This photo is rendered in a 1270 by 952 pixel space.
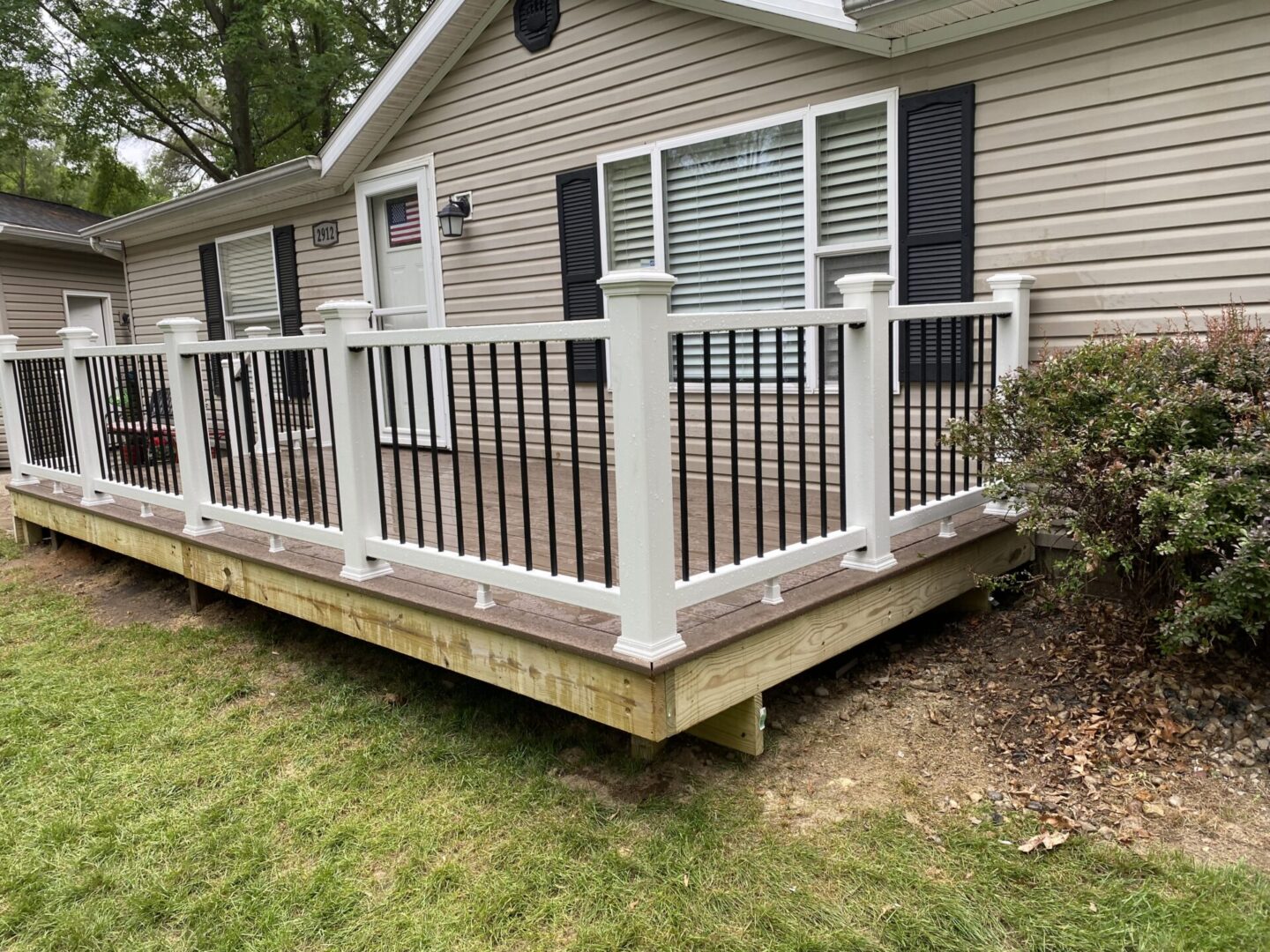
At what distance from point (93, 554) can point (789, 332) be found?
474cm

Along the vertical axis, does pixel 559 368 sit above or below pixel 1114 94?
below

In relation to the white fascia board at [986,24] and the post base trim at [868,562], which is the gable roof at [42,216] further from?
the post base trim at [868,562]

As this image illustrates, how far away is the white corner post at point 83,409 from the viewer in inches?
199

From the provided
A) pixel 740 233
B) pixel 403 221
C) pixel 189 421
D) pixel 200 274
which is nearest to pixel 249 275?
pixel 200 274

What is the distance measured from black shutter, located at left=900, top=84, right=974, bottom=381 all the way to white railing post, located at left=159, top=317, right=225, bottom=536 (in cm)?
325

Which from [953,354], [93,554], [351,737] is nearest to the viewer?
[351,737]

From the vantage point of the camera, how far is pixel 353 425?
10.4ft

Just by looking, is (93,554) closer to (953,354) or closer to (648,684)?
(648,684)

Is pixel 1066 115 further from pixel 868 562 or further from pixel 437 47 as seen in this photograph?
pixel 437 47

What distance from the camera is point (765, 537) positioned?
3.56 metres

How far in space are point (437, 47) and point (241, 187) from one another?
2458 mm

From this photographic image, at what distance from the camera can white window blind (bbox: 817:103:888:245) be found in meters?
4.36

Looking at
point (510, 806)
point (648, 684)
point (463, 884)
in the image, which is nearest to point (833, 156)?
point (648, 684)

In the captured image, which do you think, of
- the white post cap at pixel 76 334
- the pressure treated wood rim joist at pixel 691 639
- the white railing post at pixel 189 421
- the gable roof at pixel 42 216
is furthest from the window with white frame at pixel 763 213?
the gable roof at pixel 42 216
